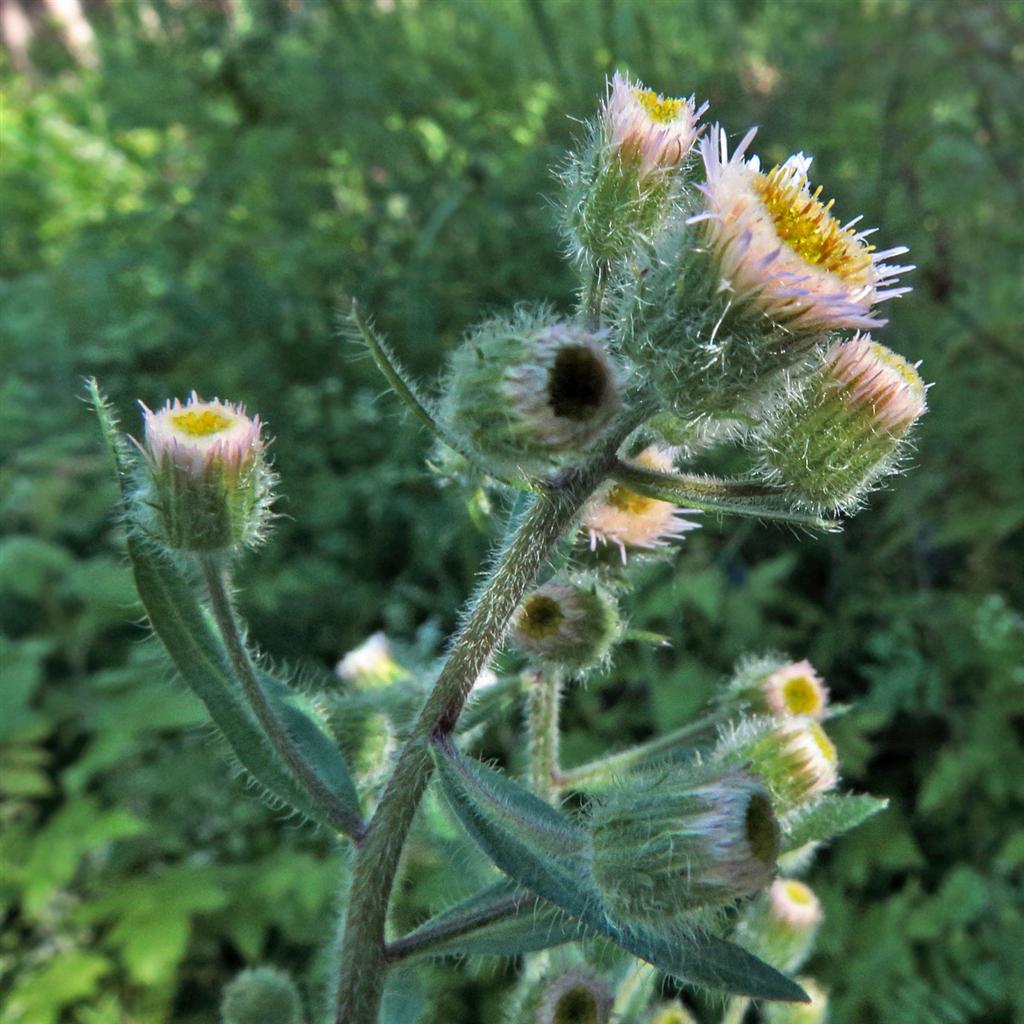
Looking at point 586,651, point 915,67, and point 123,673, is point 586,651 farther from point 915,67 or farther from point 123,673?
point 915,67

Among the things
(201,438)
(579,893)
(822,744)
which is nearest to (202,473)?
(201,438)

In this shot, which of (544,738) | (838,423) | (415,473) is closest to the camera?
(838,423)

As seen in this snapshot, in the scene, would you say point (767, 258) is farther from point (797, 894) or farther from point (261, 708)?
point (797, 894)

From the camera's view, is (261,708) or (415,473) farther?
(415,473)

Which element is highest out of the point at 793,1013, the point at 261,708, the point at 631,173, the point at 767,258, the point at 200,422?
the point at 631,173

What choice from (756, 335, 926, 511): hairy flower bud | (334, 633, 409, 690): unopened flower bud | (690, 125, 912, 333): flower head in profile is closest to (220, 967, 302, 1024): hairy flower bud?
(334, 633, 409, 690): unopened flower bud

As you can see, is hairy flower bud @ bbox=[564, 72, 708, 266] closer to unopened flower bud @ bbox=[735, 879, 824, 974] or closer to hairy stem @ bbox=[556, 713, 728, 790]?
hairy stem @ bbox=[556, 713, 728, 790]
